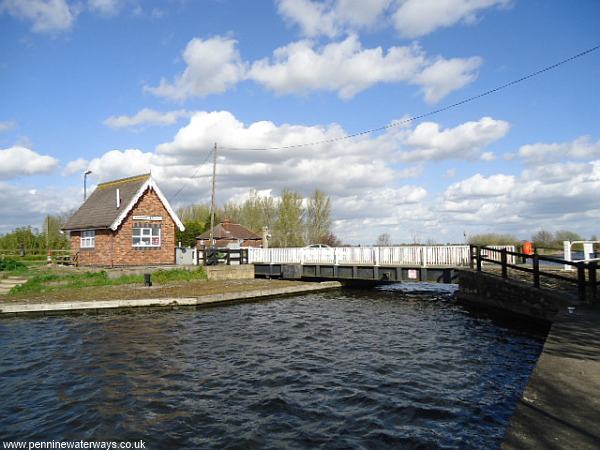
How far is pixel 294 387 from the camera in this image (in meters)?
8.06

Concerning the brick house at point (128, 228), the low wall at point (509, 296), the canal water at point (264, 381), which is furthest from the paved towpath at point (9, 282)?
the low wall at point (509, 296)

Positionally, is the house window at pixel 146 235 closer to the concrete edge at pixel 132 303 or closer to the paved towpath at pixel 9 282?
the paved towpath at pixel 9 282

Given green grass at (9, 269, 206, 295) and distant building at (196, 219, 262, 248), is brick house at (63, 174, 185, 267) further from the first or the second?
distant building at (196, 219, 262, 248)

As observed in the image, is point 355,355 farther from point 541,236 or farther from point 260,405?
point 541,236

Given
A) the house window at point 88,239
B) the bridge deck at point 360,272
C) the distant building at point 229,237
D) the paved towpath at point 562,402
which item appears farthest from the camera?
the distant building at point 229,237

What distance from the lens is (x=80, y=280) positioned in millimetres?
21750

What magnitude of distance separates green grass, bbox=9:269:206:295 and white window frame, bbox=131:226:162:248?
155 inches

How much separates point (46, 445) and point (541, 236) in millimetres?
52281

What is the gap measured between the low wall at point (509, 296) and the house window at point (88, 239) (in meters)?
22.9

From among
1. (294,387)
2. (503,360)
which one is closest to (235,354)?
(294,387)

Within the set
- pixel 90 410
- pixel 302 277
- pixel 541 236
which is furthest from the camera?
pixel 541 236

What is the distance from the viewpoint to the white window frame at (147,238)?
27.4m

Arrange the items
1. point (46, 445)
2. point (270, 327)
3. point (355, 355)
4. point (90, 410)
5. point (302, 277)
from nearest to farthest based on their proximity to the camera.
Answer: point (46, 445)
point (90, 410)
point (355, 355)
point (270, 327)
point (302, 277)

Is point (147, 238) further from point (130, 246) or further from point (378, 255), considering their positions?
point (378, 255)
